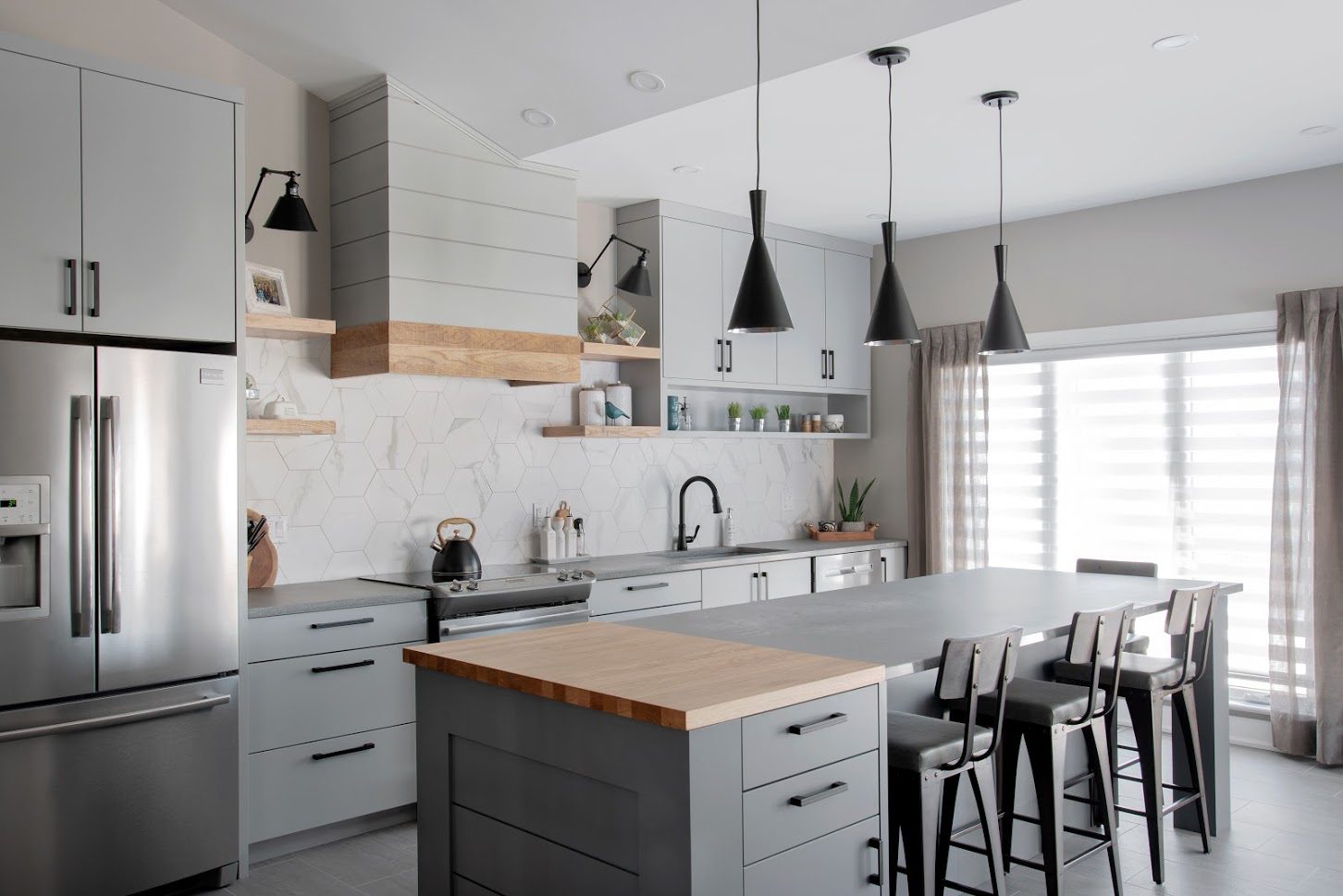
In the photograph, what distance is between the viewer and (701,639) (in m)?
2.89

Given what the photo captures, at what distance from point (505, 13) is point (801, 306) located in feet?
9.92

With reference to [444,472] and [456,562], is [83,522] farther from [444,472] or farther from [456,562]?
[444,472]

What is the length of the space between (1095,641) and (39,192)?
3.36m

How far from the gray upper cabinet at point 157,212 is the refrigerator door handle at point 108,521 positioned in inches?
11.5

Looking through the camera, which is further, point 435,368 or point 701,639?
point 435,368

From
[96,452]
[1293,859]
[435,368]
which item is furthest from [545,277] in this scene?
[1293,859]

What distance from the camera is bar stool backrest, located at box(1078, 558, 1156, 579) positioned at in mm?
4504

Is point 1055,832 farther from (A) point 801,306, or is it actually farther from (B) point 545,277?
(A) point 801,306

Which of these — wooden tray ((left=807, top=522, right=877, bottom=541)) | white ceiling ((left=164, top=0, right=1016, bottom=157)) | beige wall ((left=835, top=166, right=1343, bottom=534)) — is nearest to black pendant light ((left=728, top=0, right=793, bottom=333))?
white ceiling ((left=164, top=0, right=1016, bottom=157))

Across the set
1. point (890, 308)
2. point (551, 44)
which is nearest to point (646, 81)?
point (551, 44)

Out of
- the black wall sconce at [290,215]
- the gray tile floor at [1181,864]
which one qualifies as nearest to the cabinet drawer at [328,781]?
the gray tile floor at [1181,864]

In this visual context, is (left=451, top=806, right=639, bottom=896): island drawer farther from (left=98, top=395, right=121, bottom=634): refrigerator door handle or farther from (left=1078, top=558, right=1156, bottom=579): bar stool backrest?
(left=1078, top=558, right=1156, bottom=579): bar stool backrest

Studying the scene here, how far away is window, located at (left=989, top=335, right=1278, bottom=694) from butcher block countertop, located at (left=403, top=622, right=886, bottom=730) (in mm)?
3504

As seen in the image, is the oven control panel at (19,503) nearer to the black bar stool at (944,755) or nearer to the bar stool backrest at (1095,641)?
the black bar stool at (944,755)
